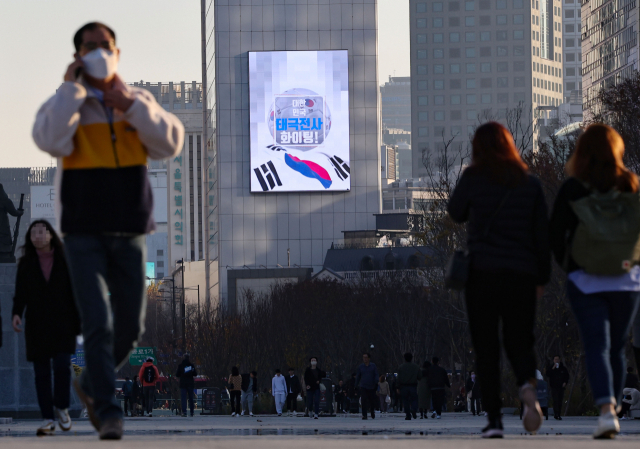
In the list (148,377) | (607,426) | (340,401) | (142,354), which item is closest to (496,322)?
(607,426)

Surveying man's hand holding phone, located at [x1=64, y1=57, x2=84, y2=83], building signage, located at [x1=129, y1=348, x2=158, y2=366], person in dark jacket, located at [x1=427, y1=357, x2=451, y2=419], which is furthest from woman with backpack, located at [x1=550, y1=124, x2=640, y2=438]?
building signage, located at [x1=129, y1=348, x2=158, y2=366]

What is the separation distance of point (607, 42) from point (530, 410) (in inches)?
4118

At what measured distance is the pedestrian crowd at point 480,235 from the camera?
21.7 feet

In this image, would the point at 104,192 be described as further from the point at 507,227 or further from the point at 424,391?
the point at 424,391

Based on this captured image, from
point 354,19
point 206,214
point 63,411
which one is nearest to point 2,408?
point 63,411

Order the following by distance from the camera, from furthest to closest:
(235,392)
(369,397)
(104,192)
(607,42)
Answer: (607,42)
(235,392)
(369,397)
(104,192)

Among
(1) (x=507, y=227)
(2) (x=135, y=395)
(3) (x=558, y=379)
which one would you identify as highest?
(1) (x=507, y=227)

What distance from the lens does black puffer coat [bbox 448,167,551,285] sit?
7227 mm

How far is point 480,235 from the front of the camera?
7.30m

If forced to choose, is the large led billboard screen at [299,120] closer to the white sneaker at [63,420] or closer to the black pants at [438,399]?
the black pants at [438,399]

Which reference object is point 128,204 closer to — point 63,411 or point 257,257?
point 63,411

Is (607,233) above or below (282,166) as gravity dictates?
below

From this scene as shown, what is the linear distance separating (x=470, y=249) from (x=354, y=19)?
110996 millimetres

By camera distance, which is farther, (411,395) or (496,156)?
(411,395)
